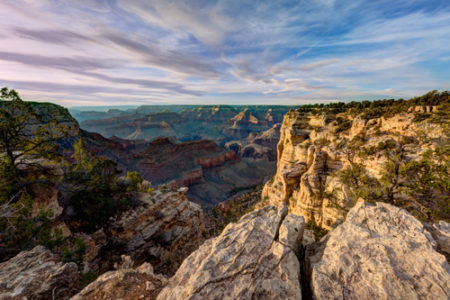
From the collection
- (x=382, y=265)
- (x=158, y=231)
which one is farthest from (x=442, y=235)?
(x=158, y=231)

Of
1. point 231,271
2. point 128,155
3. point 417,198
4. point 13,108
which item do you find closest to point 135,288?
point 231,271

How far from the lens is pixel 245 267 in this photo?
5539 mm

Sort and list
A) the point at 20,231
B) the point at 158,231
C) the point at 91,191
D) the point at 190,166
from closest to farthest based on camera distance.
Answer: the point at 20,231 < the point at 91,191 < the point at 158,231 < the point at 190,166

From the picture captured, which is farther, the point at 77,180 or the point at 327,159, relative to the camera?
the point at 327,159

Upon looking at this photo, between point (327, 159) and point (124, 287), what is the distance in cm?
2198

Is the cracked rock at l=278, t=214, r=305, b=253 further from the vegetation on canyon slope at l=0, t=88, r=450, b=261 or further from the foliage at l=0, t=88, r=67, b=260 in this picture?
the foliage at l=0, t=88, r=67, b=260

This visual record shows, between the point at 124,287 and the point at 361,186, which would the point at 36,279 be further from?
the point at 361,186

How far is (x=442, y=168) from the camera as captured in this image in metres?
8.89

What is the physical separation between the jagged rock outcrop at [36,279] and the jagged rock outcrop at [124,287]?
1367 mm

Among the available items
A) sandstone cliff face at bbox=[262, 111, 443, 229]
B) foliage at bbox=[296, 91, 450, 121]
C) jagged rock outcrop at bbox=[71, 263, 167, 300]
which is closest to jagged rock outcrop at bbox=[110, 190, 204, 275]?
→ jagged rock outcrop at bbox=[71, 263, 167, 300]

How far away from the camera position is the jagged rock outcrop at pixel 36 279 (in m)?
6.33

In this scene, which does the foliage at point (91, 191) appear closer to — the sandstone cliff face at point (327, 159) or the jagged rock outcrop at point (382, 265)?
the jagged rock outcrop at point (382, 265)

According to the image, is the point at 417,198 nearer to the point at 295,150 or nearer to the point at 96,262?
the point at 295,150

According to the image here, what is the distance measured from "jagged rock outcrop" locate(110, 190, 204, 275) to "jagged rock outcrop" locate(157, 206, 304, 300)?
39.6 ft
